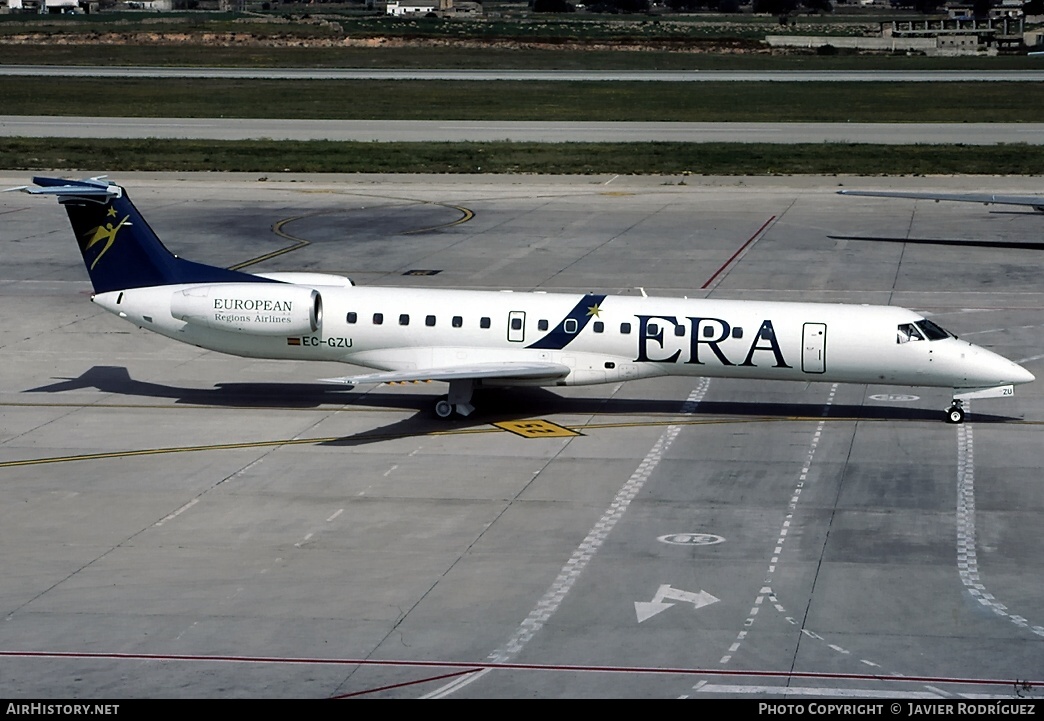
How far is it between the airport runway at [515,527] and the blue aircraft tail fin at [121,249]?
10.1ft

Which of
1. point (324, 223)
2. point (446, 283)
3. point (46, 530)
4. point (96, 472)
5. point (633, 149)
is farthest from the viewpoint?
point (633, 149)

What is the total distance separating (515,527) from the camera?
83.0ft

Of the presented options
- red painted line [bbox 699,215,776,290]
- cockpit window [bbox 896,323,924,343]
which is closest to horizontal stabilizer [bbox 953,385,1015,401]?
cockpit window [bbox 896,323,924,343]

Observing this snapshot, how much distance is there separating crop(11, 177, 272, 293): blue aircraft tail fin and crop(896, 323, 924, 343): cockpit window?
1480cm

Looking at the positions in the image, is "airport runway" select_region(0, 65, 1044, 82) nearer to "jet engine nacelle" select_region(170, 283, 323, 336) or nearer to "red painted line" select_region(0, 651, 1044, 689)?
"jet engine nacelle" select_region(170, 283, 323, 336)

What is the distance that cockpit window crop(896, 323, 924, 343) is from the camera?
103ft

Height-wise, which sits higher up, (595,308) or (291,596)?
(595,308)

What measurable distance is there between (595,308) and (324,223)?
2903 centimetres

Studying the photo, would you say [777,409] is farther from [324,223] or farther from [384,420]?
[324,223]

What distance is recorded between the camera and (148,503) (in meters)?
26.7

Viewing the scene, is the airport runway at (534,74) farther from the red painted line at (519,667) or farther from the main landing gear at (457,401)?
the red painted line at (519,667)

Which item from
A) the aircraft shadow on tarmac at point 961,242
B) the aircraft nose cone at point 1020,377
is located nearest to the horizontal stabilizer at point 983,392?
the aircraft nose cone at point 1020,377

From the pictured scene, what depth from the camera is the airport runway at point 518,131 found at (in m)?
81.8
